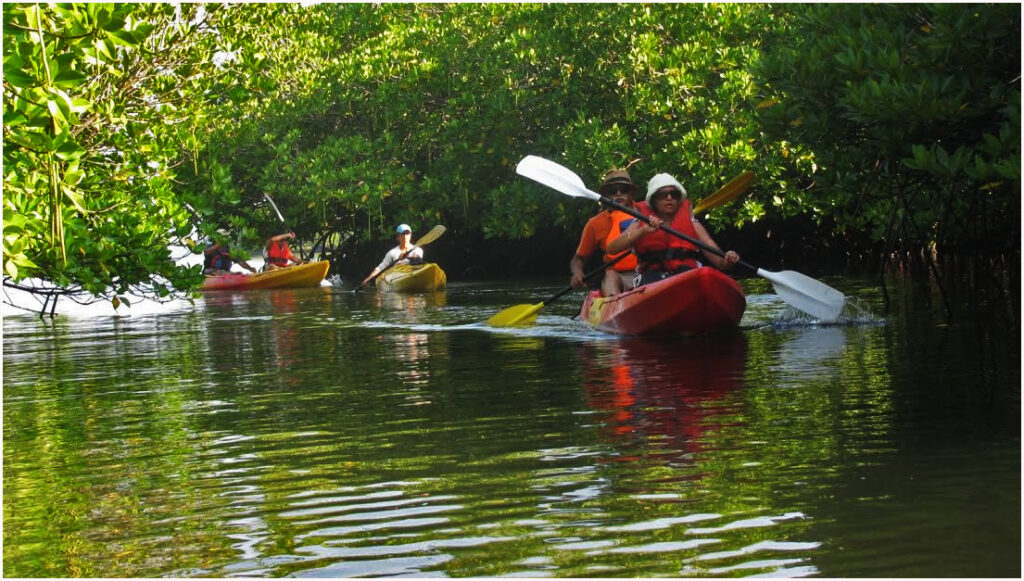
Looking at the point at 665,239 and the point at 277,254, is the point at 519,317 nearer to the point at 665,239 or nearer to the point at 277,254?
the point at 665,239

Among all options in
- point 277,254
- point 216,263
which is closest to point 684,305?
point 277,254

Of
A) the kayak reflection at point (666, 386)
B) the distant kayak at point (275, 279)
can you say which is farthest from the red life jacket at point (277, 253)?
the kayak reflection at point (666, 386)

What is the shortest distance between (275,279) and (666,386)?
16861 millimetres

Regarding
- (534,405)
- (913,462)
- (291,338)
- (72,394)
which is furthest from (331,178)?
(913,462)

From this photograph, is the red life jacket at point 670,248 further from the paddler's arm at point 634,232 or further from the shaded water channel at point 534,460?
the shaded water channel at point 534,460

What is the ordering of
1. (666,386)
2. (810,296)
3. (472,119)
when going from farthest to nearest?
(472,119)
(810,296)
(666,386)

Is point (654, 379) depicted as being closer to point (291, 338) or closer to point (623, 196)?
point (623, 196)

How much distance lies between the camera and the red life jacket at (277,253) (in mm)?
25312

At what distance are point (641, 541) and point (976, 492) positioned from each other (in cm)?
121

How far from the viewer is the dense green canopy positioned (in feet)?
25.2

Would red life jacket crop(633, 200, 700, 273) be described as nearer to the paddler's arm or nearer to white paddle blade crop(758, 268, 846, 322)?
the paddler's arm

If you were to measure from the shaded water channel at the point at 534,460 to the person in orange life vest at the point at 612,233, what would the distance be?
127 centimetres

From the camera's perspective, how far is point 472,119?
2538cm

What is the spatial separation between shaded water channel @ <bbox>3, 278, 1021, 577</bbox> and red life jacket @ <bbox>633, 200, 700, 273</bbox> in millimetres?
798
